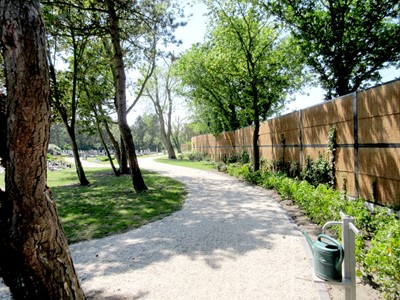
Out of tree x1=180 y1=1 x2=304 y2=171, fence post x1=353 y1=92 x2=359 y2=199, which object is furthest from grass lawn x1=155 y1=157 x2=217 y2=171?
fence post x1=353 y1=92 x2=359 y2=199

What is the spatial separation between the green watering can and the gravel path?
0.80 metres

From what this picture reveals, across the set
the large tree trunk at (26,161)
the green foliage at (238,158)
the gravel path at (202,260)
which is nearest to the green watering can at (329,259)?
the gravel path at (202,260)

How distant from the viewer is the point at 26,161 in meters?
2.15

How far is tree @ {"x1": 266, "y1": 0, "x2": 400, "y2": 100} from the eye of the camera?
44.3 ft

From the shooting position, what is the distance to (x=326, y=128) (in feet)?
27.8

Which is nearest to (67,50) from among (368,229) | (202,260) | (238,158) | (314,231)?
(238,158)

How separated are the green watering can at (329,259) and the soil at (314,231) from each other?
85cm

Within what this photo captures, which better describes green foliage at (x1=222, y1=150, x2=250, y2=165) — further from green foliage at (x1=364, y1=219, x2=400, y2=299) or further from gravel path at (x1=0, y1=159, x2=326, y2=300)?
green foliage at (x1=364, y1=219, x2=400, y2=299)

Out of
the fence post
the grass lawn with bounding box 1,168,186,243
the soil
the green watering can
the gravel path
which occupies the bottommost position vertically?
the soil

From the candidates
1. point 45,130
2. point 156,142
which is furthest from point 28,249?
point 156,142

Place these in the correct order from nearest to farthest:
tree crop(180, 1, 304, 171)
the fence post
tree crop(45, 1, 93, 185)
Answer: the fence post, tree crop(45, 1, 93, 185), tree crop(180, 1, 304, 171)

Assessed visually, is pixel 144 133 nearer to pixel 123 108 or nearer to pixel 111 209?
pixel 123 108

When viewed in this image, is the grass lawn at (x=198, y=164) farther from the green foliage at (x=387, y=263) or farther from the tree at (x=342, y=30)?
the green foliage at (x=387, y=263)

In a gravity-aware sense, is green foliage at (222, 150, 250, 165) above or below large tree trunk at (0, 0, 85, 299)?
below
